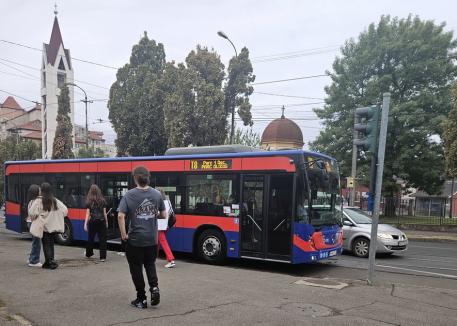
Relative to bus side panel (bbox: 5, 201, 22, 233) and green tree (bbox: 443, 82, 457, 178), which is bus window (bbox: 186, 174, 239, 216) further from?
green tree (bbox: 443, 82, 457, 178)

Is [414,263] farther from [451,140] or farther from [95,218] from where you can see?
[451,140]

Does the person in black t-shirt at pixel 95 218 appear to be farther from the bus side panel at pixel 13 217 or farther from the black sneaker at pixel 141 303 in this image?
the bus side panel at pixel 13 217

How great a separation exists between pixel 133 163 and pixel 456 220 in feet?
69.6

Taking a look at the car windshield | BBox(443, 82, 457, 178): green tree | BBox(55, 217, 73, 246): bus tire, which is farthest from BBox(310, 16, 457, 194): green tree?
BBox(55, 217, 73, 246): bus tire

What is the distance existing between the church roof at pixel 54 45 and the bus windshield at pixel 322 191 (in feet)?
217

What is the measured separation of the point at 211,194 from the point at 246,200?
108cm

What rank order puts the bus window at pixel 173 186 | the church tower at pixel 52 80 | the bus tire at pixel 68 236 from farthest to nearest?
1. the church tower at pixel 52 80
2. the bus tire at pixel 68 236
3. the bus window at pixel 173 186

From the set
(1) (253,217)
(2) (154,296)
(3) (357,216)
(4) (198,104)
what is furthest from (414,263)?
(4) (198,104)

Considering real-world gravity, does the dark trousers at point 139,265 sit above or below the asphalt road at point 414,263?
above

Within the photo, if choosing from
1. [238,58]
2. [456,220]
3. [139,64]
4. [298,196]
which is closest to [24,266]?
[298,196]

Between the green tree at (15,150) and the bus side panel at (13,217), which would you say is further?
the green tree at (15,150)

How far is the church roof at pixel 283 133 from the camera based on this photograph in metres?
44.5

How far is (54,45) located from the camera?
70.2 m

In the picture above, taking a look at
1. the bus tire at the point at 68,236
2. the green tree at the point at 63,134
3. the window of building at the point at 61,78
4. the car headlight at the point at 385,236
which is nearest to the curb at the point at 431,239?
the car headlight at the point at 385,236
